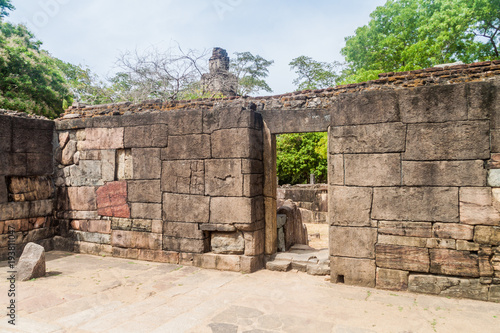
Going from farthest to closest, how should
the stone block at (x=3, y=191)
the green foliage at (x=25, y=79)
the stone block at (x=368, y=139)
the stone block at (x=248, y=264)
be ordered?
the green foliage at (x=25, y=79) → the stone block at (x=3, y=191) → the stone block at (x=248, y=264) → the stone block at (x=368, y=139)

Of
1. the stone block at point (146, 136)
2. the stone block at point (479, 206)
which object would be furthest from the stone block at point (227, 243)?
the stone block at point (479, 206)

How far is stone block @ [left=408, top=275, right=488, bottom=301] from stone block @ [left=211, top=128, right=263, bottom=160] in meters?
3.18

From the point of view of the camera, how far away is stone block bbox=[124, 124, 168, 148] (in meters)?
6.50

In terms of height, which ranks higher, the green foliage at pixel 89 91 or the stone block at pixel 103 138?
the green foliage at pixel 89 91

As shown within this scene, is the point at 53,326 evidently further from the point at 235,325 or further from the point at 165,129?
the point at 165,129

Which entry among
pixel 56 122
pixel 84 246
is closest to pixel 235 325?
pixel 84 246

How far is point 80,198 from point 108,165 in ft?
3.71

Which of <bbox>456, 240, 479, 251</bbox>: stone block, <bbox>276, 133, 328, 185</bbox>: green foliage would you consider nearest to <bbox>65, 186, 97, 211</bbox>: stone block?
<bbox>456, 240, 479, 251</bbox>: stone block

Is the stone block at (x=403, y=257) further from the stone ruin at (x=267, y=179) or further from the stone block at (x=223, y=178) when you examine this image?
the stone block at (x=223, y=178)

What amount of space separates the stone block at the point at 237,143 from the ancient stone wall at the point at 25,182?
421cm

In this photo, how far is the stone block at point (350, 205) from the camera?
5148 millimetres

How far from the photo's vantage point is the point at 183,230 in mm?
6305

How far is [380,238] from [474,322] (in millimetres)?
Result: 1532

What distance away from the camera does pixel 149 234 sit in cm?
661
